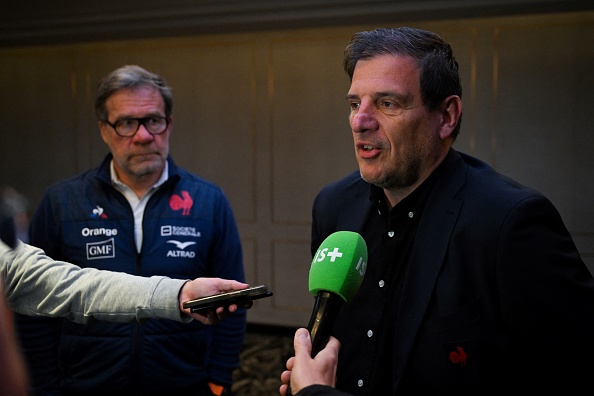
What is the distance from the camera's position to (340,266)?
1.32 metres

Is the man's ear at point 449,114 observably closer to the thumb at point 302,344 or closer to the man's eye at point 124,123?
the thumb at point 302,344

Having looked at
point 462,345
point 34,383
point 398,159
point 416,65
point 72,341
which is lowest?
point 34,383

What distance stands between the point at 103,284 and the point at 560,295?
3.73ft

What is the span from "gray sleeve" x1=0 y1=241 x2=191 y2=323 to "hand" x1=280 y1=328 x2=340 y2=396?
0.53 metres

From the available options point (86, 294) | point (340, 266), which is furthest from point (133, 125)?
point (340, 266)

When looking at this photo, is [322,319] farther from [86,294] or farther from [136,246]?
[136,246]

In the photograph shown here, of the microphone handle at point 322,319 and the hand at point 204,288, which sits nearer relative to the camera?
the microphone handle at point 322,319

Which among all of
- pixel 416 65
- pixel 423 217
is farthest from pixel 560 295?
pixel 416 65

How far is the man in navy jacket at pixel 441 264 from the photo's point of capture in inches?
56.3

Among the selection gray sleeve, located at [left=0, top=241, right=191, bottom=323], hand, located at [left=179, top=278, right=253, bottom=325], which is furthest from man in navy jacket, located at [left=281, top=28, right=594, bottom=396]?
gray sleeve, located at [left=0, top=241, right=191, bottom=323]

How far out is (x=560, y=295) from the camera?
143cm

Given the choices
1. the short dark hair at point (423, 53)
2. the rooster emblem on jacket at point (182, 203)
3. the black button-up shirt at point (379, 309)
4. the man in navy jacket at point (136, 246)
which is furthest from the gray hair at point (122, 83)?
the black button-up shirt at point (379, 309)

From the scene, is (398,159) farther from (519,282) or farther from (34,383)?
(34,383)

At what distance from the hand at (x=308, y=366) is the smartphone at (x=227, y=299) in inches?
8.0
